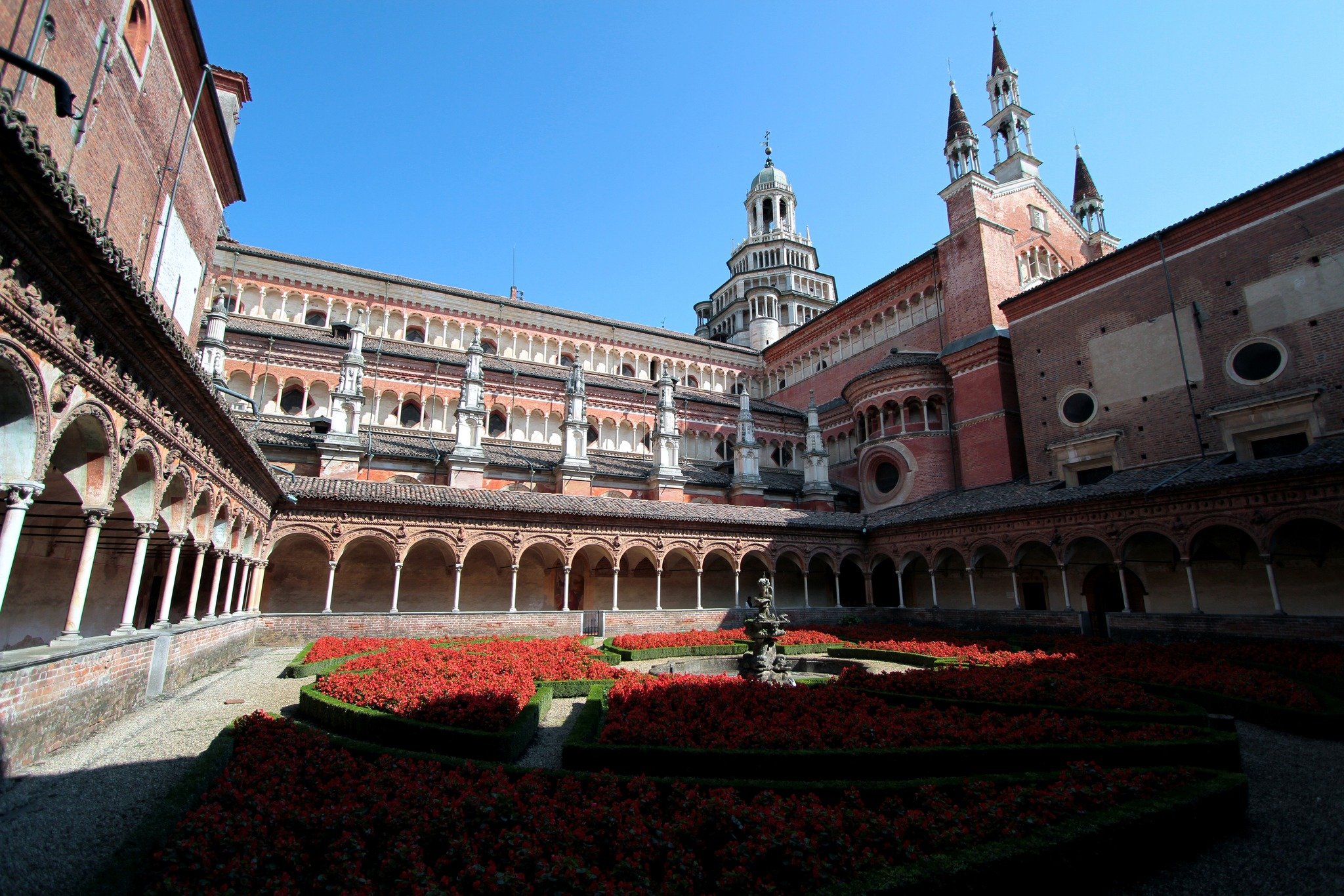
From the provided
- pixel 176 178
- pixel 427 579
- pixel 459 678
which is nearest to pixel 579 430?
pixel 427 579

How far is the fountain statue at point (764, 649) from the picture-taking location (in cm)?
1425

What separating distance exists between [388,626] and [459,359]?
18.8 meters

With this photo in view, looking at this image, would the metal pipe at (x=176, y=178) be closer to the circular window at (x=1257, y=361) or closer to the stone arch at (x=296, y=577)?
the stone arch at (x=296, y=577)

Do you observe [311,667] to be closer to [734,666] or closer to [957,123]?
[734,666]

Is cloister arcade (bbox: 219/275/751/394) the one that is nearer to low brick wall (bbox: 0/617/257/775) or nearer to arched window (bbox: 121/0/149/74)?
arched window (bbox: 121/0/149/74)

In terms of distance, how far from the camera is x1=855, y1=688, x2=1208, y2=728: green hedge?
9.98 meters

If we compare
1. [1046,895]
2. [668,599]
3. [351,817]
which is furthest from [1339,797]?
[668,599]

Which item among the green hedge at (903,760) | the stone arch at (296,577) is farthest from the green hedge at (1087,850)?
the stone arch at (296,577)

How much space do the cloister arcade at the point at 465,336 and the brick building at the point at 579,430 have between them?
22cm

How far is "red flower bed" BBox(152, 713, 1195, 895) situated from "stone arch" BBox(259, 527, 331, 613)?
19.0 meters

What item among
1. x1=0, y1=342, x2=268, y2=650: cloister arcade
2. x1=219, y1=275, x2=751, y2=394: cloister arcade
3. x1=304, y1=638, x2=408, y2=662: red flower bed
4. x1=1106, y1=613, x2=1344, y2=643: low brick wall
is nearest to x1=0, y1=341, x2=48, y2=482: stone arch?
x1=0, y1=342, x2=268, y2=650: cloister arcade

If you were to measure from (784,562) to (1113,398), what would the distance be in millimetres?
15816

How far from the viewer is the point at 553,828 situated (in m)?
5.42

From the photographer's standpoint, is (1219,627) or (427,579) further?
(427,579)
